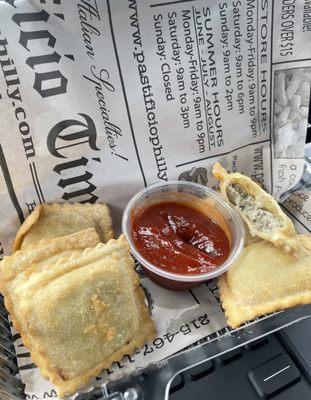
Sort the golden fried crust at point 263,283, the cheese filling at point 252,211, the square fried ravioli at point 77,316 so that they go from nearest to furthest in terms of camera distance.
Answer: the square fried ravioli at point 77,316
the golden fried crust at point 263,283
the cheese filling at point 252,211

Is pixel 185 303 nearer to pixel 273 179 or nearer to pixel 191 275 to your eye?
pixel 191 275

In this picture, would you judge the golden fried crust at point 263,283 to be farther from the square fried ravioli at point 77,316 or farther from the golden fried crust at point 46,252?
the golden fried crust at point 46,252

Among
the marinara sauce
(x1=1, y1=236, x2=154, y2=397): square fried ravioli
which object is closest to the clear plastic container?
the marinara sauce

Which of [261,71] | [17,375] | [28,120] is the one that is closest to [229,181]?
[261,71]

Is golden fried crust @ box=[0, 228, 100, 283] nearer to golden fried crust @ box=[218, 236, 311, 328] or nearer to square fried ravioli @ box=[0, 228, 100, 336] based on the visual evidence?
square fried ravioli @ box=[0, 228, 100, 336]

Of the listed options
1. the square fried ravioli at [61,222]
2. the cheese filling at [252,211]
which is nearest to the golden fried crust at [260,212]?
the cheese filling at [252,211]

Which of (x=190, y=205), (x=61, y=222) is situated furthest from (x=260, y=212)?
(x=61, y=222)

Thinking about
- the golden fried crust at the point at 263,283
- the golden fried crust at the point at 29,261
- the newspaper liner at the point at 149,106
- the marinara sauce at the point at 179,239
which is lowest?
the golden fried crust at the point at 263,283

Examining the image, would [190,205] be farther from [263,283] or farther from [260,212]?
[263,283]
